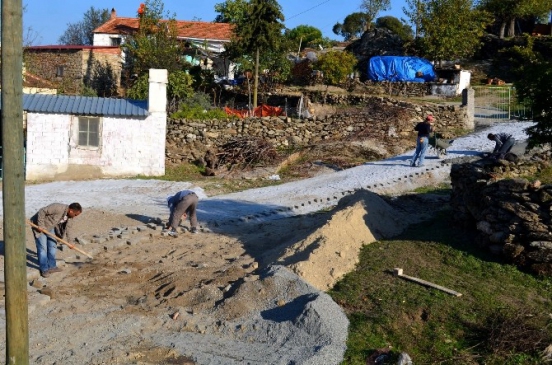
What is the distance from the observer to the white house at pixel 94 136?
20.3m

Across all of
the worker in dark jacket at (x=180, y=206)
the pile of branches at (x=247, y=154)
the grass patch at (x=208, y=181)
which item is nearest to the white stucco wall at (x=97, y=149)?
the grass patch at (x=208, y=181)

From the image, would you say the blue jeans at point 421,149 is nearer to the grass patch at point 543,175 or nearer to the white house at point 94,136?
the grass patch at point 543,175

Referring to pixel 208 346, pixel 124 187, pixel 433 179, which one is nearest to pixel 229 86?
pixel 124 187

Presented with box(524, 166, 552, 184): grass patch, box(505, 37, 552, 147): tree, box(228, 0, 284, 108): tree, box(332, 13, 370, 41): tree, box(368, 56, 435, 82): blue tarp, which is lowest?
box(524, 166, 552, 184): grass patch

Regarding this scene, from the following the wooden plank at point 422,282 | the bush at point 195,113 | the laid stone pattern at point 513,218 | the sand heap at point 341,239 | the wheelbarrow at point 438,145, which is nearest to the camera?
the wooden plank at point 422,282

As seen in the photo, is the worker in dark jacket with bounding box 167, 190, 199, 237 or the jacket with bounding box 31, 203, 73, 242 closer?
the jacket with bounding box 31, 203, 73, 242

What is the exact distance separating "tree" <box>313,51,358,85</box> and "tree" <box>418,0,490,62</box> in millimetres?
4354

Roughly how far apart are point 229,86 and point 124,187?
14.3 m

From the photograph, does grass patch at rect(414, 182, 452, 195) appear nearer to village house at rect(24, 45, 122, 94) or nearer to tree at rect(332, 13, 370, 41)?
village house at rect(24, 45, 122, 94)

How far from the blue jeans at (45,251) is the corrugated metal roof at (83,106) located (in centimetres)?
948

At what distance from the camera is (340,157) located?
21719mm

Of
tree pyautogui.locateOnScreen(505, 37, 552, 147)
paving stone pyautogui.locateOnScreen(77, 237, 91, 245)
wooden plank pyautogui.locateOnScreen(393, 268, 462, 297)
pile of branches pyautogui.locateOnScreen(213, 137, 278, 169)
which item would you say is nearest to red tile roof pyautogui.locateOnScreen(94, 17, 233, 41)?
pile of branches pyautogui.locateOnScreen(213, 137, 278, 169)

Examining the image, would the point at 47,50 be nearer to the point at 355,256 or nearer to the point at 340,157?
the point at 340,157

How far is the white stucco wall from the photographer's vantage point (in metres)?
20.3
